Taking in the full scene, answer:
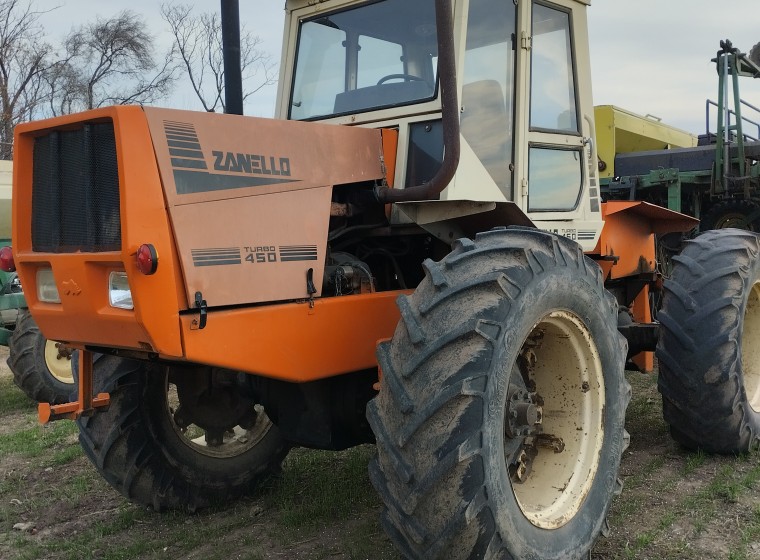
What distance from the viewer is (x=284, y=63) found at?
14.7ft

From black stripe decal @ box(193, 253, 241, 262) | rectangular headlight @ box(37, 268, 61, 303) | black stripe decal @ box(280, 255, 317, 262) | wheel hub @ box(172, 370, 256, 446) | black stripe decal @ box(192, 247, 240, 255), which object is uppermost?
black stripe decal @ box(192, 247, 240, 255)

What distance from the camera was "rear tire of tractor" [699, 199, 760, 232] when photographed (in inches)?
422

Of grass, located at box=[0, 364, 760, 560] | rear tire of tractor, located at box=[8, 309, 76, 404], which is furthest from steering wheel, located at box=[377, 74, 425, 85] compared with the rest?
rear tire of tractor, located at box=[8, 309, 76, 404]

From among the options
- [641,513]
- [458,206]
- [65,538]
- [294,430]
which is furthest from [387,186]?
[65,538]

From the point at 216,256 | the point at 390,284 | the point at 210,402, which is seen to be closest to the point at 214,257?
the point at 216,256

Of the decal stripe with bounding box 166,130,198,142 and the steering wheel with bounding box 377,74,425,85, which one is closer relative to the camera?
the decal stripe with bounding box 166,130,198,142

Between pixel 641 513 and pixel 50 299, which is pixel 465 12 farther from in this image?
pixel 641 513

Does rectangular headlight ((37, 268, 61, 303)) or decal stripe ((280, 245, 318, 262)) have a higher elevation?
decal stripe ((280, 245, 318, 262))

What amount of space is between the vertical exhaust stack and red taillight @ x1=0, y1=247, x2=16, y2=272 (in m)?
1.71

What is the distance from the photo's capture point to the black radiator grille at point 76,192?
289 cm

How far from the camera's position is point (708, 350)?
448cm

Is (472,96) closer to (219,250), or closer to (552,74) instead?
(552,74)

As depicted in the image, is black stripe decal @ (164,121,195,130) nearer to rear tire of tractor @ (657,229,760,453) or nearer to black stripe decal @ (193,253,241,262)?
black stripe decal @ (193,253,241,262)

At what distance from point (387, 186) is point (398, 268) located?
0.50 m
